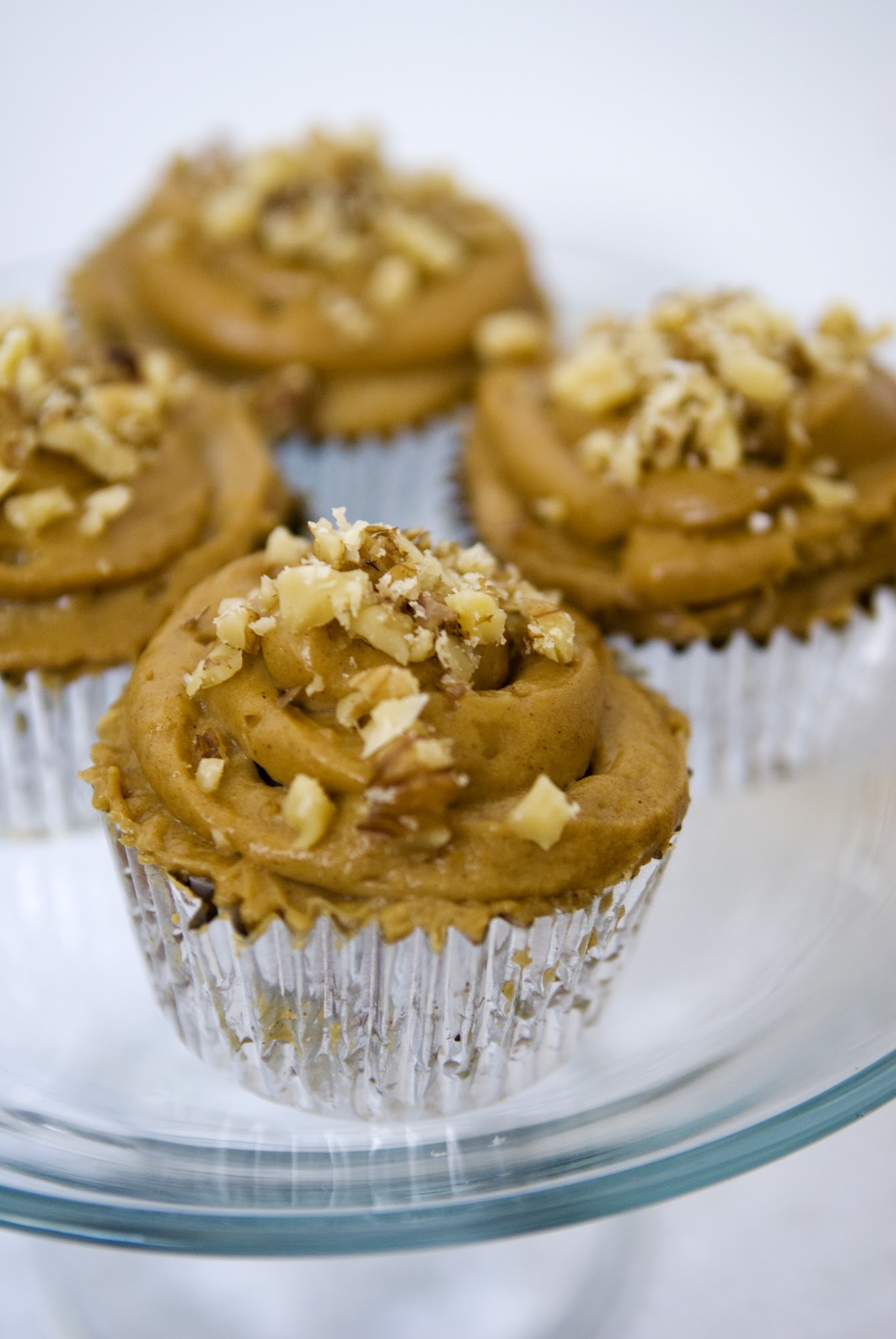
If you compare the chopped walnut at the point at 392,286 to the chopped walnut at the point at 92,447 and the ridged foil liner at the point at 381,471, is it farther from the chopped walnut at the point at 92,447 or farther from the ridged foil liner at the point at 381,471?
the chopped walnut at the point at 92,447

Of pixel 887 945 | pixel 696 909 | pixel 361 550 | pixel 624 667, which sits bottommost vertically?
pixel 696 909

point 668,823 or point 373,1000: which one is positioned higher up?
point 668,823

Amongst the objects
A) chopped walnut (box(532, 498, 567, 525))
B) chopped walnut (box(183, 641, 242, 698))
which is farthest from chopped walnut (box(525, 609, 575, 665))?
chopped walnut (box(532, 498, 567, 525))

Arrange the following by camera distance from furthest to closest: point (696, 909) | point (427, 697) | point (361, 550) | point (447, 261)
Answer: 1. point (447, 261)
2. point (696, 909)
3. point (361, 550)
4. point (427, 697)

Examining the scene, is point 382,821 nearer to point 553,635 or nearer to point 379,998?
point 379,998

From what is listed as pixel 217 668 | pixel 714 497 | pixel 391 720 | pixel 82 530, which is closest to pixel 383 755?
pixel 391 720

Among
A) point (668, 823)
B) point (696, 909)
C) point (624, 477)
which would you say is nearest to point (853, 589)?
point (624, 477)

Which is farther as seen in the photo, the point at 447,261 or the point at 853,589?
the point at 447,261

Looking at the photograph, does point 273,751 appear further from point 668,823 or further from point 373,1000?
point 668,823

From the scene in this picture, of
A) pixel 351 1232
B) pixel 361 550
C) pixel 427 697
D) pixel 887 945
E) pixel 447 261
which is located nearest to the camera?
pixel 351 1232
